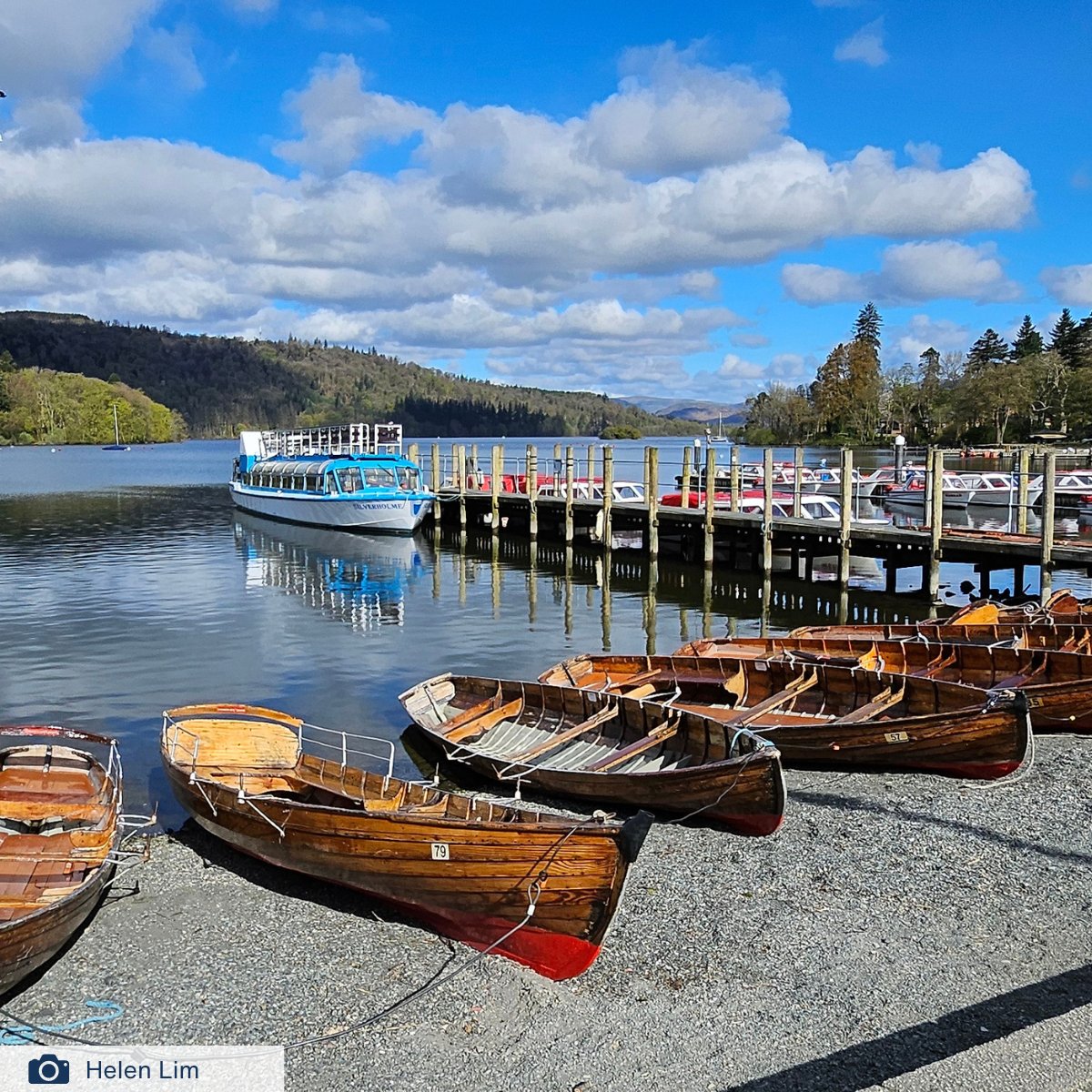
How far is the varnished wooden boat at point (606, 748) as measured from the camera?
10.8 m

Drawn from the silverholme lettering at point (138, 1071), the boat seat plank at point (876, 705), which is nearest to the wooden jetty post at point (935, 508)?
the boat seat plank at point (876, 705)

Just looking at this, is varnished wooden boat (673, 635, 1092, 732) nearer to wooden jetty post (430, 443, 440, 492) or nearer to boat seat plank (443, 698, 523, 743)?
boat seat plank (443, 698, 523, 743)

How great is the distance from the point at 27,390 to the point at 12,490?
111000mm

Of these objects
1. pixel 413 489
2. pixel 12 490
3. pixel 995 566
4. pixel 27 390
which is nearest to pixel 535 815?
pixel 995 566

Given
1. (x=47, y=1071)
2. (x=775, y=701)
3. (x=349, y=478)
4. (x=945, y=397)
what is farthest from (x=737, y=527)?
(x=945, y=397)

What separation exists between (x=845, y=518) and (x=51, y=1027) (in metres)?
24.3

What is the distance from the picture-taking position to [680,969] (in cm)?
818

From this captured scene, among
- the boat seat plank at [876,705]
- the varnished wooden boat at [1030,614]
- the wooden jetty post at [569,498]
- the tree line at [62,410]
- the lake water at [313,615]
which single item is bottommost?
the lake water at [313,615]

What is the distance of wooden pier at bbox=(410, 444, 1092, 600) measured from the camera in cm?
2627

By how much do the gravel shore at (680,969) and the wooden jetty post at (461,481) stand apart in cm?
3587

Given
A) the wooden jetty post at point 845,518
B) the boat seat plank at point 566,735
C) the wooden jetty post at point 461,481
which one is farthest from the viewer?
the wooden jetty post at point 461,481

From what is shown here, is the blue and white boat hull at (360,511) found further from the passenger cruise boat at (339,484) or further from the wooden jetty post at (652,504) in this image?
the wooden jetty post at (652,504)

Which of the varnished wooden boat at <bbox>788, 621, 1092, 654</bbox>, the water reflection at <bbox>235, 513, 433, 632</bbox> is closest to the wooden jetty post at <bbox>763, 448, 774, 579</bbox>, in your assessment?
the water reflection at <bbox>235, 513, 433, 632</bbox>

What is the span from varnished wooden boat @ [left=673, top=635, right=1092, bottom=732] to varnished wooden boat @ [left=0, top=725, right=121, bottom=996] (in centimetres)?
980
